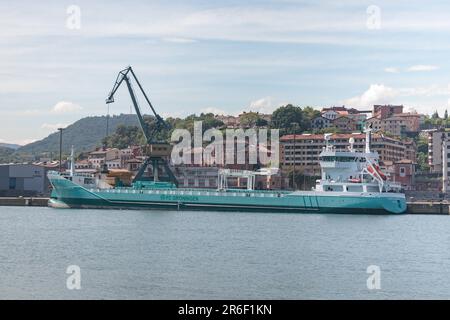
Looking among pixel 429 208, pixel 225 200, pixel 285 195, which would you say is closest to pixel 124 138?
pixel 225 200

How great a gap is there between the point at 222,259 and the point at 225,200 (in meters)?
33.5

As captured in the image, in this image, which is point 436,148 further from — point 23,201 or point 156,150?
point 23,201

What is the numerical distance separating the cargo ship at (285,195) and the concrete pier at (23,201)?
863 cm

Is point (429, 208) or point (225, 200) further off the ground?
point (225, 200)

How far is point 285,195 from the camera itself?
61.6 meters

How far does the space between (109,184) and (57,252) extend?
4354cm

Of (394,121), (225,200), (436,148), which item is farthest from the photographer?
(394,121)

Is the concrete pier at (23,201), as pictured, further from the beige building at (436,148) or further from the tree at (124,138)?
the tree at (124,138)

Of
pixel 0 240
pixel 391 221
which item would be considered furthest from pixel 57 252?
pixel 391 221

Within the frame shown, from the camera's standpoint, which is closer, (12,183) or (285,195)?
(285,195)

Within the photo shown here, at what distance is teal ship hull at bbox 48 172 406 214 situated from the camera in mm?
58094

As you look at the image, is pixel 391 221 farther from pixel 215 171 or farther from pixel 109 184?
pixel 215 171
